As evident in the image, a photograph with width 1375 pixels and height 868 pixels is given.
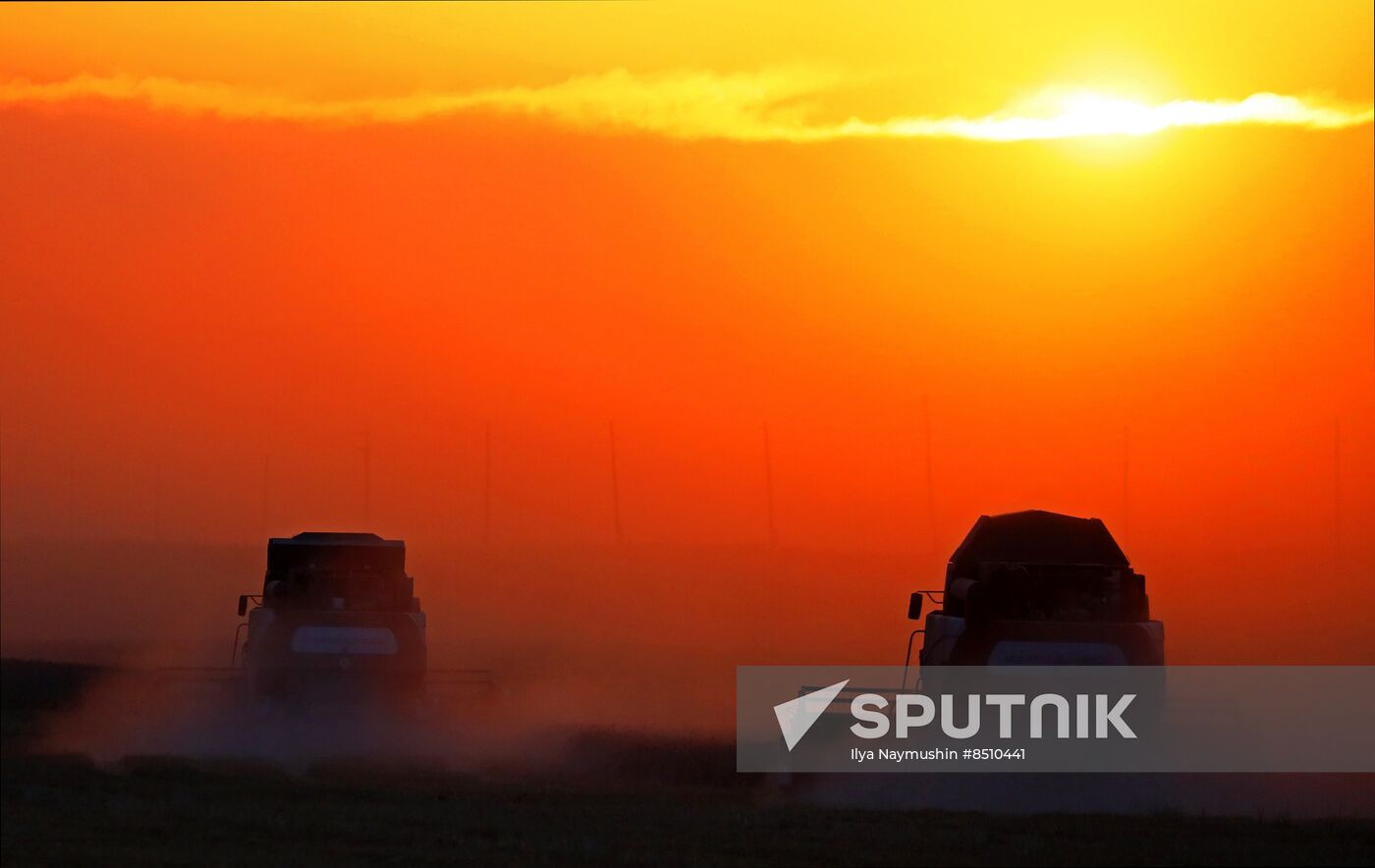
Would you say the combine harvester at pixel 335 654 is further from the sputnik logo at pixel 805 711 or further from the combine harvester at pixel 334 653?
the sputnik logo at pixel 805 711

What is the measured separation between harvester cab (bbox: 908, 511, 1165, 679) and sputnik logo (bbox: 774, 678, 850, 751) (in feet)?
6.06

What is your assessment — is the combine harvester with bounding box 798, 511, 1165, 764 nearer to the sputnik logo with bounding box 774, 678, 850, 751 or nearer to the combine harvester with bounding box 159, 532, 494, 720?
the sputnik logo with bounding box 774, 678, 850, 751

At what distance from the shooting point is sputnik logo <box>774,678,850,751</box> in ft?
107

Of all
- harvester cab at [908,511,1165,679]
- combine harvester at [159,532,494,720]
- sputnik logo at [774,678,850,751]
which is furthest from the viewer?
combine harvester at [159,532,494,720]

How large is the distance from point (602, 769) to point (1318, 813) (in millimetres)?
13252

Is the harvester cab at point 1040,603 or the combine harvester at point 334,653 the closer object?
the harvester cab at point 1040,603

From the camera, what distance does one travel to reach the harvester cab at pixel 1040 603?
31156 millimetres

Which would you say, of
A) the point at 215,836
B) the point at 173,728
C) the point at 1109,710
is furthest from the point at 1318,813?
the point at 173,728

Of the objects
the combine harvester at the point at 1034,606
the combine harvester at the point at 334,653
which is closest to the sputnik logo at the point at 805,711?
the combine harvester at the point at 1034,606

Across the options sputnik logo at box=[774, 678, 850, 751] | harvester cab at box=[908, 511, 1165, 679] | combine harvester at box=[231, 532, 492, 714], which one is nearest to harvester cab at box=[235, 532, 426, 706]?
combine harvester at box=[231, 532, 492, 714]

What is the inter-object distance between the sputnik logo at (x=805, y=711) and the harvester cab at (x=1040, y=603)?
72.7 inches

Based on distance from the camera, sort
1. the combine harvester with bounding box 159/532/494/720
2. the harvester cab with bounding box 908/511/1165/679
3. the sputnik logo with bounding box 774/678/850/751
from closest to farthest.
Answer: the harvester cab with bounding box 908/511/1165/679
the sputnik logo with bounding box 774/678/850/751
the combine harvester with bounding box 159/532/494/720

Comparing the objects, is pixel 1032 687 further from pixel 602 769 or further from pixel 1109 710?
pixel 602 769

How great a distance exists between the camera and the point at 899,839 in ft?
76.8
